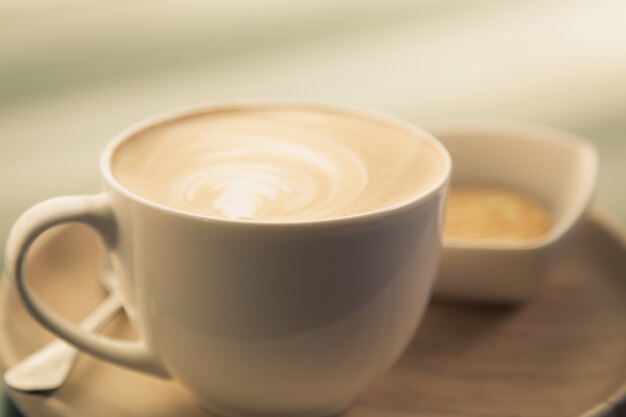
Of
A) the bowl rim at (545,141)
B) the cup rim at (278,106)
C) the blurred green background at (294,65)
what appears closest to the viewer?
the cup rim at (278,106)

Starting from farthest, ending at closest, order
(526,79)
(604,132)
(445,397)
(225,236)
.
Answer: (526,79) < (604,132) < (445,397) < (225,236)

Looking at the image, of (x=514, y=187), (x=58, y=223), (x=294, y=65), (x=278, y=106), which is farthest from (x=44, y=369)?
(x=294, y=65)

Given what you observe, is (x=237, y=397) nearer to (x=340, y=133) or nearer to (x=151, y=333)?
(x=151, y=333)

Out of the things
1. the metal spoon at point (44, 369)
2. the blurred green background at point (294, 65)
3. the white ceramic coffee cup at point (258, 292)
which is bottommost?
the blurred green background at point (294, 65)

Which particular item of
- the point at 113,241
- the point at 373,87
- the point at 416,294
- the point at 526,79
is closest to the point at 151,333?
the point at 113,241

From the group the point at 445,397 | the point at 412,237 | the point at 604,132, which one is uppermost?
the point at 412,237

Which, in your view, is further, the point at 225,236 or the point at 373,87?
the point at 373,87

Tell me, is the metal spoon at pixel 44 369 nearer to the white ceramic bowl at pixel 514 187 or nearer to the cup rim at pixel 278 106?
the cup rim at pixel 278 106

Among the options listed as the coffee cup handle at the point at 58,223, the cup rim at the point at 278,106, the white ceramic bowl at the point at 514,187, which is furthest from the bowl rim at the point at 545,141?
the coffee cup handle at the point at 58,223
